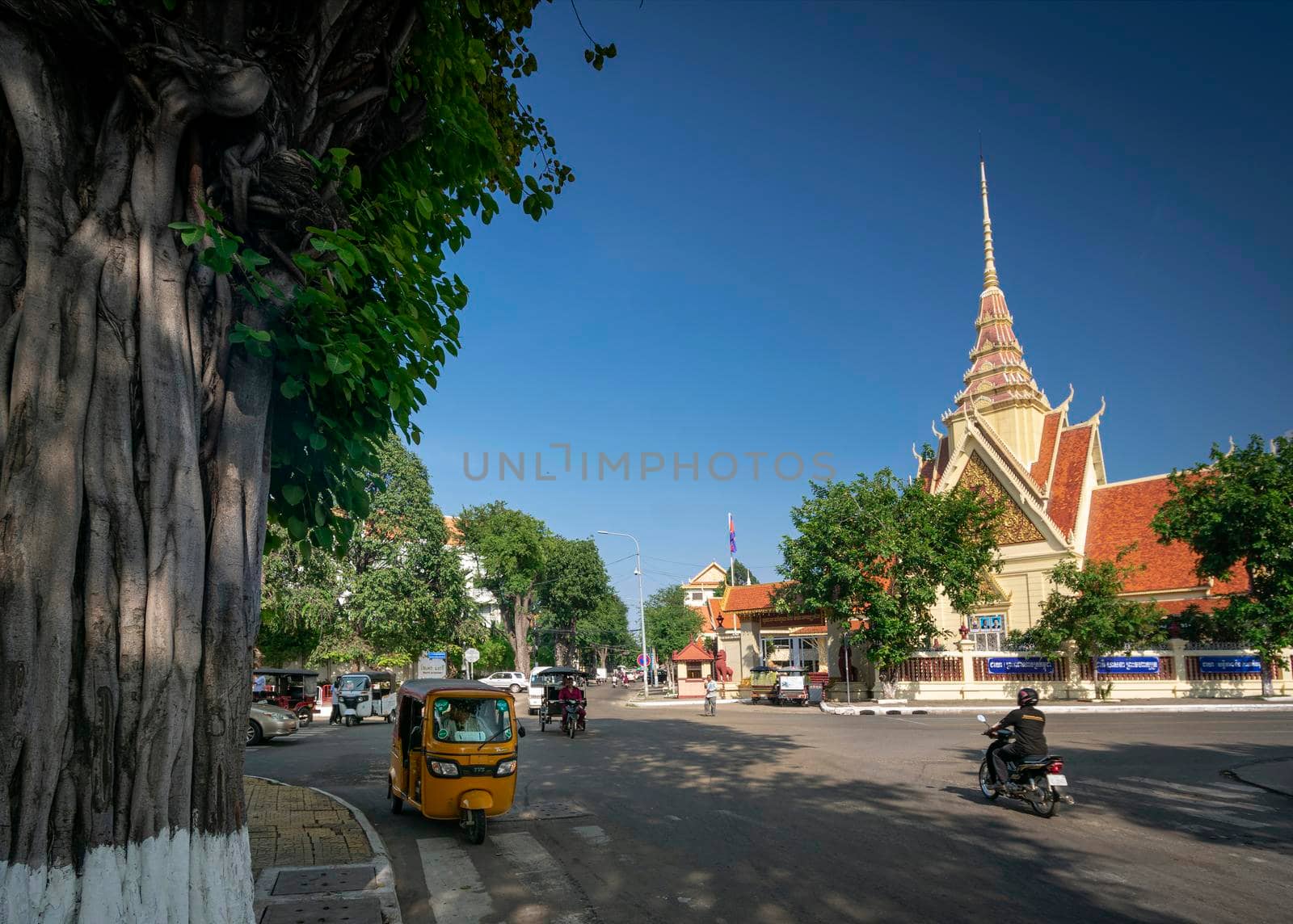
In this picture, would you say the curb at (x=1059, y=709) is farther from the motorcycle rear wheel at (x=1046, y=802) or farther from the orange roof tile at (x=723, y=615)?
the motorcycle rear wheel at (x=1046, y=802)

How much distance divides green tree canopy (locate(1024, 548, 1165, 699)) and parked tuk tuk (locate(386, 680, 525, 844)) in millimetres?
25299

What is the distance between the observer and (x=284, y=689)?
24375 millimetres

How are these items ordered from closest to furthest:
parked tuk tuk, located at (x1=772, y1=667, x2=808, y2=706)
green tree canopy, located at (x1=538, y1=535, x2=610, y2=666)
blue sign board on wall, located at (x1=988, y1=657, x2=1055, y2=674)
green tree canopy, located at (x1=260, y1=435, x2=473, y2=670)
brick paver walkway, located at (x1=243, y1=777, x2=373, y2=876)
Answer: brick paver walkway, located at (x1=243, y1=777, x2=373, y2=876) < blue sign board on wall, located at (x1=988, y1=657, x2=1055, y2=674) < green tree canopy, located at (x1=260, y1=435, x2=473, y2=670) < parked tuk tuk, located at (x1=772, y1=667, x2=808, y2=706) < green tree canopy, located at (x1=538, y1=535, x2=610, y2=666)

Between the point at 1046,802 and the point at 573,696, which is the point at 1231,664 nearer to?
the point at 573,696

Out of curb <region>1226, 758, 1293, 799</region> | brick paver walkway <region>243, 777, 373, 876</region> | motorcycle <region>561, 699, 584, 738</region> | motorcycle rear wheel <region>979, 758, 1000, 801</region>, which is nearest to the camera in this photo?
brick paver walkway <region>243, 777, 373, 876</region>

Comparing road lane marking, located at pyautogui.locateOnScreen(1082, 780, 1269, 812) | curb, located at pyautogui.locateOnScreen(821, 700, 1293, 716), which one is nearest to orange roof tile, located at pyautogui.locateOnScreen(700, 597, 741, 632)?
curb, located at pyautogui.locateOnScreen(821, 700, 1293, 716)

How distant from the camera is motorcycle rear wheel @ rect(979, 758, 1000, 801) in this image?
1071 cm

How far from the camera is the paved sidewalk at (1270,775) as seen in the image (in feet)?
37.0

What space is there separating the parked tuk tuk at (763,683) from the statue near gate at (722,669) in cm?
557

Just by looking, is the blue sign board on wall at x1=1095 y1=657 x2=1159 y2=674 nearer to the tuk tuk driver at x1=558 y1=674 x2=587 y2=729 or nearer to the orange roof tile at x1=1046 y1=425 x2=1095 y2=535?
the orange roof tile at x1=1046 y1=425 x2=1095 y2=535

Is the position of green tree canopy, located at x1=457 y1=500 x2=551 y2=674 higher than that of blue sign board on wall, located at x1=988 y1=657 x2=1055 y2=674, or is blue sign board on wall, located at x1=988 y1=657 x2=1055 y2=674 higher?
green tree canopy, located at x1=457 y1=500 x2=551 y2=674

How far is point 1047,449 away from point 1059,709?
613 inches

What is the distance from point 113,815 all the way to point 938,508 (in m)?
30.5

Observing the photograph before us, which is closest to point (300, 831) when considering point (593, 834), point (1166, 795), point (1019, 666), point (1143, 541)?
point (593, 834)
